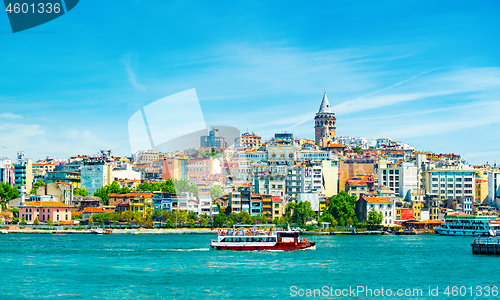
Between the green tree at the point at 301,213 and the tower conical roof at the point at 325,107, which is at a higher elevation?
the tower conical roof at the point at 325,107

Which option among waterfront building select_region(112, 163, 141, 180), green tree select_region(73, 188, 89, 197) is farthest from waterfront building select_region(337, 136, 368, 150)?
green tree select_region(73, 188, 89, 197)

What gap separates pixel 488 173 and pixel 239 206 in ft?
62.0

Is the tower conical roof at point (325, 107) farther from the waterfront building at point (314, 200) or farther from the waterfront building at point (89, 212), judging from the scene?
the waterfront building at point (89, 212)

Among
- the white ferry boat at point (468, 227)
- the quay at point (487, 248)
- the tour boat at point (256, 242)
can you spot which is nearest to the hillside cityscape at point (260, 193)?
the white ferry boat at point (468, 227)

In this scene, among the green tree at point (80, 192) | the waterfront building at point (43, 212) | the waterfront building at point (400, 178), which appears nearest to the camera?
the waterfront building at point (43, 212)

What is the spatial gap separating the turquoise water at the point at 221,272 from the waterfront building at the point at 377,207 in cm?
1446

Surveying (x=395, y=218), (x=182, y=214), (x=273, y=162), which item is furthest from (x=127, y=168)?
(x=395, y=218)

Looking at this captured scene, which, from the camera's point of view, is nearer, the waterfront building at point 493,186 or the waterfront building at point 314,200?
the waterfront building at point 314,200

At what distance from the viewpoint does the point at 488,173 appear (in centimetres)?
4606

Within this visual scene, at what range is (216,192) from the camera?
39.6 metres

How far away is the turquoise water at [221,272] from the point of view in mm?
12969

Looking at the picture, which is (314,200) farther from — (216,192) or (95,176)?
(95,176)

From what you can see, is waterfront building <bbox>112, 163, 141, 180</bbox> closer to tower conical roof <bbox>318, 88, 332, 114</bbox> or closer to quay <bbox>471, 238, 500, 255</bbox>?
tower conical roof <bbox>318, 88, 332, 114</bbox>

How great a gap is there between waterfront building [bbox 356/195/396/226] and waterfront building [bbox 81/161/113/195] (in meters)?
19.2
